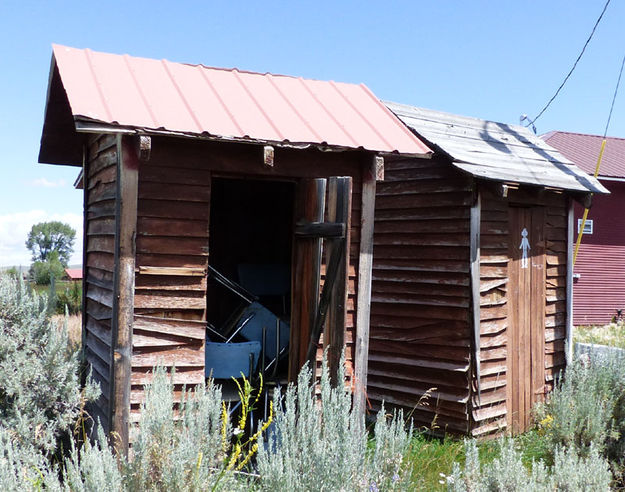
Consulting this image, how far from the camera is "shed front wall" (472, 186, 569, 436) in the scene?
25.8ft

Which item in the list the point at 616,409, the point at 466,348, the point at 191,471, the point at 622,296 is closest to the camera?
the point at 191,471

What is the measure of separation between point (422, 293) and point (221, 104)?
3.56m

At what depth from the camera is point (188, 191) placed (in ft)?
19.0

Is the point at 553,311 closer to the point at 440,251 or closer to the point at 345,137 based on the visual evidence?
the point at 440,251

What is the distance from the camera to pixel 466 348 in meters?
7.72

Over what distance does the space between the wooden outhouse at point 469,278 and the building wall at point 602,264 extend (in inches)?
390

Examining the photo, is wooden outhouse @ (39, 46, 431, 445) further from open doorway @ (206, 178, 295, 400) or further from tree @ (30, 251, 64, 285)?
tree @ (30, 251, 64, 285)

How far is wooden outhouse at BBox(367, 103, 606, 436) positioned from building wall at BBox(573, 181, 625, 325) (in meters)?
9.91

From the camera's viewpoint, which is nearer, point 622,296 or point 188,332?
point 188,332

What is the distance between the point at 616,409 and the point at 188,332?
4678 millimetres

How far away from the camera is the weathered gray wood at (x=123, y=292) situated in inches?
214

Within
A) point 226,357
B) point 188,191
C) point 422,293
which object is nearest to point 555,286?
point 422,293

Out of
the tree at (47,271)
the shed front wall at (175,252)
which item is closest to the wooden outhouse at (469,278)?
the shed front wall at (175,252)

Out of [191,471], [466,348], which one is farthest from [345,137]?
[191,471]
